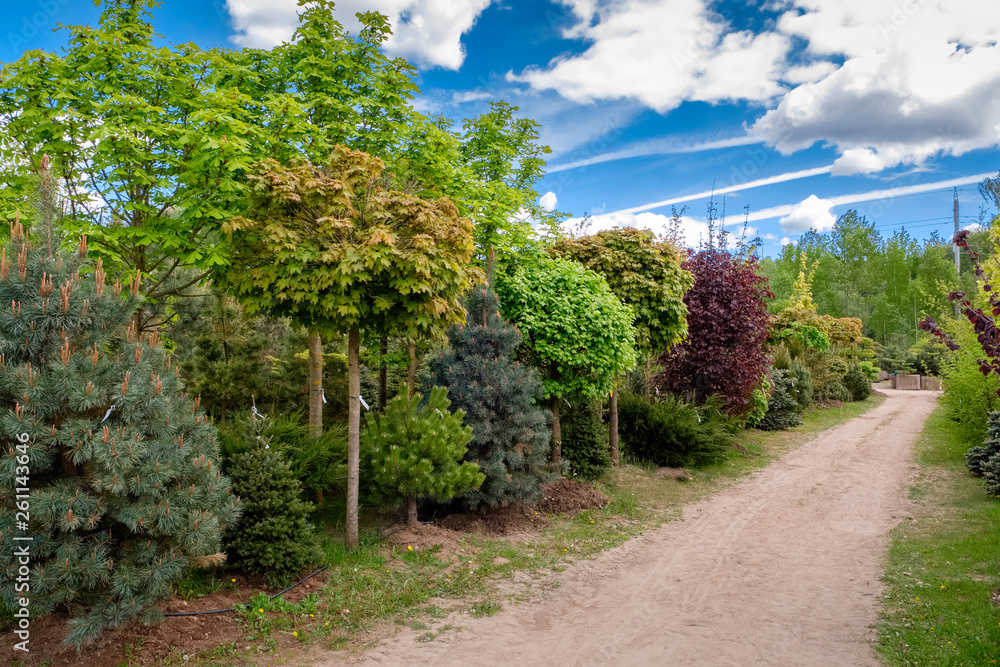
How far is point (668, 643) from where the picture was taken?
4.50 meters

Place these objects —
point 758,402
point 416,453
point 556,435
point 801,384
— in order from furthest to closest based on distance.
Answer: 1. point 801,384
2. point 758,402
3. point 556,435
4. point 416,453

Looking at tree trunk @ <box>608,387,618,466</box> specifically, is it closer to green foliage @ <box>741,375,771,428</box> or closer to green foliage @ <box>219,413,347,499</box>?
green foliage @ <box>741,375,771,428</box>

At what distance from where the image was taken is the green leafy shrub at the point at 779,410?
1575 centimetres

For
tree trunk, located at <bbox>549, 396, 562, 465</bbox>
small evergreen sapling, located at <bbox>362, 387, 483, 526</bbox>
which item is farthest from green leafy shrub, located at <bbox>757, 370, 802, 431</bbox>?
small evergreen sapling, located at <bbox>362, 387, 483, 526</bbox>

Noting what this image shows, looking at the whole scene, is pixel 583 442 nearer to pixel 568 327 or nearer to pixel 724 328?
pixel 568 327

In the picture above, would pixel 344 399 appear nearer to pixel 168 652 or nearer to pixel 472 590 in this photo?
pixel 472 590

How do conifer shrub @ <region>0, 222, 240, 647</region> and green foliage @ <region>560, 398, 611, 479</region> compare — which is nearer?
conifer shrub @ <region>0, 222, 240, 647</region>

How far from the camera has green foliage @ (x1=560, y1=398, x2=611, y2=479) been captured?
9430 mm

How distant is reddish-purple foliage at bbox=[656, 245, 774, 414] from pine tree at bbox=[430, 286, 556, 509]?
18.8ft

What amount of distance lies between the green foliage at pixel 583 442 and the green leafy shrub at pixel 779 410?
26.7 feet

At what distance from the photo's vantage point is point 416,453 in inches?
247

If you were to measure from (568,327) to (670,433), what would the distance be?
4084 millimetres

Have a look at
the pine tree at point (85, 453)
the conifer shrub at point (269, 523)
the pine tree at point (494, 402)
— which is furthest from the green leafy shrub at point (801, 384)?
the pine tree at point (85, 453)

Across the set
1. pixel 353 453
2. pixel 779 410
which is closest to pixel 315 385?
pixel 353 453
